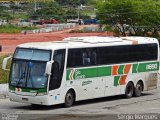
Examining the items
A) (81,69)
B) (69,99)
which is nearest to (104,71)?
(81,69)

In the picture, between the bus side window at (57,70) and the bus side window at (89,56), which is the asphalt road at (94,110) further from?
the bus side window at (89,56)

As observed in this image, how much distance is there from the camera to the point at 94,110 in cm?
2152

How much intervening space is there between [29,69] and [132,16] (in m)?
39.8

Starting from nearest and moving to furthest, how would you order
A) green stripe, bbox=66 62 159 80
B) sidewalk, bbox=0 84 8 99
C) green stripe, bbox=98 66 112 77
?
green stripe, bbox=66 62 159 80 < green stripe, bbox=98 66 112 77 < sidewalk, bbox=0 84 8 99

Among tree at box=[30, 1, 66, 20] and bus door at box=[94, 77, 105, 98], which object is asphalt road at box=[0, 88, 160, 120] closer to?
bus door at box=[94, 77, 105, 98]

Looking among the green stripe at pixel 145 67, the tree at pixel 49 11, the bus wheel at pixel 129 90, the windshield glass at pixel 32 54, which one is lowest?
the tree at pixel 49 11

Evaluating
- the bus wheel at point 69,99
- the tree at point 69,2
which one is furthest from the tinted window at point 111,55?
the tree at point 69,2

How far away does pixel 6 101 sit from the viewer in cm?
2458

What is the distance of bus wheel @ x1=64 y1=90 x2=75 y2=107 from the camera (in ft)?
74.0

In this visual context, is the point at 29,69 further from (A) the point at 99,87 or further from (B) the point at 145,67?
(B) the point at 145,67

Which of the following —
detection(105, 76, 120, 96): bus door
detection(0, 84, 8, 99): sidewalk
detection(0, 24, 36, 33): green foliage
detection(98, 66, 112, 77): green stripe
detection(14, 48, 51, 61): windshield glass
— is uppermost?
detection(14, 48, 51, 61): windshield glass

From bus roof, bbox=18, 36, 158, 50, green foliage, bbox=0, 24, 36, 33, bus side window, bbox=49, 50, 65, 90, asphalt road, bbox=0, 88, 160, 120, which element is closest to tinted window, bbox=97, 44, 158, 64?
bus roof, bbox=18, 36, 158, 50

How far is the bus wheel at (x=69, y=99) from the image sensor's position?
74.0ft

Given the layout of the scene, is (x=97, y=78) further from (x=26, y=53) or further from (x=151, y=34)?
(x=151, y=34)
